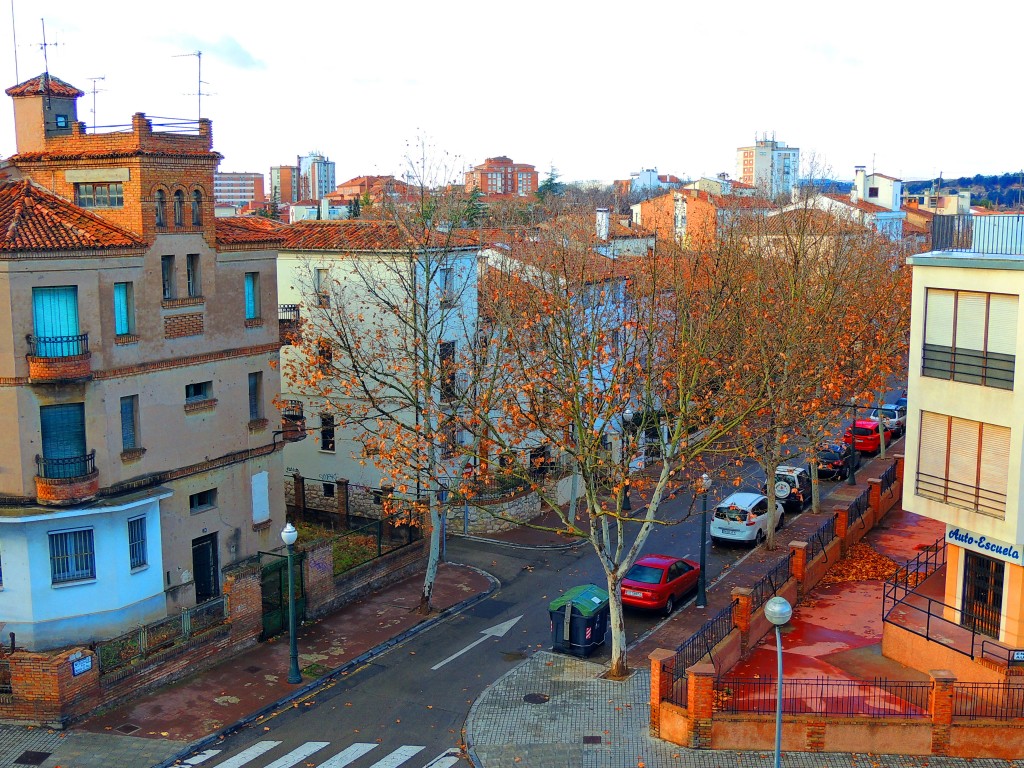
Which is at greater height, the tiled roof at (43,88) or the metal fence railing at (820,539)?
the tiled roof at (43,88)

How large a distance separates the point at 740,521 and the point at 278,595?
15.0 meters

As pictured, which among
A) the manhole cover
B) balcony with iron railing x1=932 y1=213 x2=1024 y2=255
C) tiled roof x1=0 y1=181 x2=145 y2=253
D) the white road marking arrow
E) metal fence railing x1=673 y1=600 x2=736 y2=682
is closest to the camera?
the manhole cover

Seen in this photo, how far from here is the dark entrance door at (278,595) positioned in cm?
2436

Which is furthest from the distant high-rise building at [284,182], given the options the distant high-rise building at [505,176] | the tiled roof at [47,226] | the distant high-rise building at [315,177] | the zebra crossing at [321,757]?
the zebra crossing at [321,757]

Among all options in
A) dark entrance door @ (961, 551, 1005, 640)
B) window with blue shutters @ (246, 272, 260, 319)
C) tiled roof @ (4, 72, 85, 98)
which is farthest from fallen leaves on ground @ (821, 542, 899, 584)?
tiled roof @ (4, 72, 85, 98)

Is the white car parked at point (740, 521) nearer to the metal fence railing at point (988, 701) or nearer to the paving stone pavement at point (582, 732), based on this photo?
the paving stone pavement at point (582, 732)

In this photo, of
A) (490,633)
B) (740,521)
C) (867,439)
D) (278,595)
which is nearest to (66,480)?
(278,595)

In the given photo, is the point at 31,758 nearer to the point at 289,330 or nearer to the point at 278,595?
the point at 278,595

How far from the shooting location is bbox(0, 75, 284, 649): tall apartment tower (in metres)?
23.1

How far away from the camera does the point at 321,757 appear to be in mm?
18578

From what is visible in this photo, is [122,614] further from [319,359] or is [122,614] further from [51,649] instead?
[319,359]

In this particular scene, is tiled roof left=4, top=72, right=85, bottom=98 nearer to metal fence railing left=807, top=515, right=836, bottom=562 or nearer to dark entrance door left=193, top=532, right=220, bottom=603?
dark entrance door left=193, top=532, right=220, bottom=603

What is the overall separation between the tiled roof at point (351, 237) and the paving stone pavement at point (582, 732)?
609 inches

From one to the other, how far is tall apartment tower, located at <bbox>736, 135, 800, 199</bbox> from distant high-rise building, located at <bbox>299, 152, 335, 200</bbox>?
210 ft
